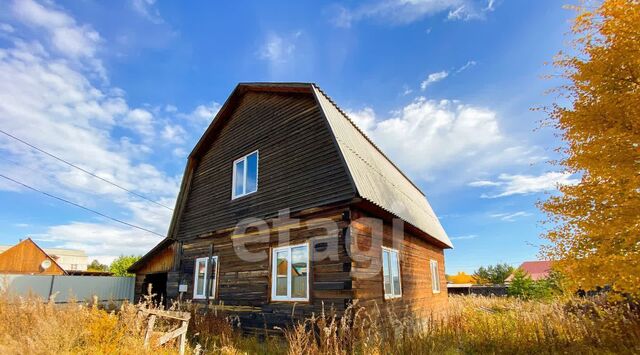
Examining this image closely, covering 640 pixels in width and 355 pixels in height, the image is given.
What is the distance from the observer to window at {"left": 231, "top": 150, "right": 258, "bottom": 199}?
10.9 m

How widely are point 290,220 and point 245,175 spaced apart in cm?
321

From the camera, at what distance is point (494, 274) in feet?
115

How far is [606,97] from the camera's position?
6.48 m

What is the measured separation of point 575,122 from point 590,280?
3254 millimetres

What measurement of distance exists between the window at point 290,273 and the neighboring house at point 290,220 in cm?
3

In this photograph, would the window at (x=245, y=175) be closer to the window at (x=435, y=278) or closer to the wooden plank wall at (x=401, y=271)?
the wooden plank wall at (x=401, y=271)

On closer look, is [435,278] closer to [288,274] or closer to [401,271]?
[401,271]

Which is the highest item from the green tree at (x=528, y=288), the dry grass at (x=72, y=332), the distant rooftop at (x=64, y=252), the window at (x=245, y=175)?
the window at (x=245, y=175)

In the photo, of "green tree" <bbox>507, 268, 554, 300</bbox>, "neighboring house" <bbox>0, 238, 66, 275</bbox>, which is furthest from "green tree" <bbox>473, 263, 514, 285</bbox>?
"neighboring house" <bbox>0, 238, 66, 275</bbox>

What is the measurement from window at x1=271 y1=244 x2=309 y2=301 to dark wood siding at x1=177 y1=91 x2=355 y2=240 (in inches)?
45.9

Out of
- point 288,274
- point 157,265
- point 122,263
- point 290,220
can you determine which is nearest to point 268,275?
point 288,274

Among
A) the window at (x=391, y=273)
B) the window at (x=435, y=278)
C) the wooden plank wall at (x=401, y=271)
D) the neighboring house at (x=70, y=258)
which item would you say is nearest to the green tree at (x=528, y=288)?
the window at (x=435, y=278)

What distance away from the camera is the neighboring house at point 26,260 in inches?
1304

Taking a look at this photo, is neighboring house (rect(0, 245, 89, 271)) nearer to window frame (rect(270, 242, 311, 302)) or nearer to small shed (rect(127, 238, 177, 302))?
small shed (rect(127, 238, 177, 302))
